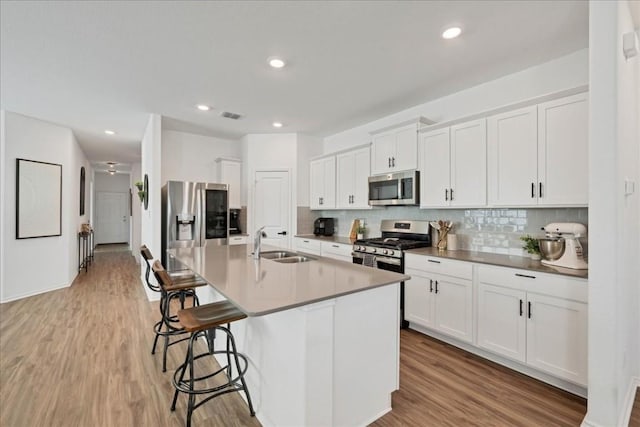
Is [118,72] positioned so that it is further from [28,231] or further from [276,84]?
[28,231]

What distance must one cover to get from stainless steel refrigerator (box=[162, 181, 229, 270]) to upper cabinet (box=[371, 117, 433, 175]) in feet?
8.11

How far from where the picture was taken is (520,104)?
8.55 feet

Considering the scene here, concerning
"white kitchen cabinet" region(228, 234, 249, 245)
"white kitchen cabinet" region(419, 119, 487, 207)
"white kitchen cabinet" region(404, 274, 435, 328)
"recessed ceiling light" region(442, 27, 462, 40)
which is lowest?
"white kitchen cabinet" region(404, 274, 435, 328)

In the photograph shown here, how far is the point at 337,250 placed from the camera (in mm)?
4355

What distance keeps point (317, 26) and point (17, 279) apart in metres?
5.62

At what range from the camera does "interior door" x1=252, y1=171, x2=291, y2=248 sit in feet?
17.5

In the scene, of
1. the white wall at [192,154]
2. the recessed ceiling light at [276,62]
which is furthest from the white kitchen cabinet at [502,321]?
the white wall at [192,154]

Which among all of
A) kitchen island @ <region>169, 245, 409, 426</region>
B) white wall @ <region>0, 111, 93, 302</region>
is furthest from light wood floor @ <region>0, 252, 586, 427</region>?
white wall @ <region>0, 111, 93, 302</region>

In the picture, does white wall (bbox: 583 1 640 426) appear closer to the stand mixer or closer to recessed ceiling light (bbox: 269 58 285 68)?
the stand mixer

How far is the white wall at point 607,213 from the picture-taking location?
166cm

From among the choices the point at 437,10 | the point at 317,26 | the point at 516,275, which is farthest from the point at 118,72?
the point at 516,275

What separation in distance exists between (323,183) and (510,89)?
115 inches

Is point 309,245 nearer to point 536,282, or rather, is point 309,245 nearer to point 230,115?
point 230,115

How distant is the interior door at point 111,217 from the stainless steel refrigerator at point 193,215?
25.4ft
